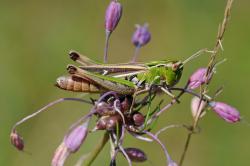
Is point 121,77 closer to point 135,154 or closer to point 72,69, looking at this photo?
point 72,69

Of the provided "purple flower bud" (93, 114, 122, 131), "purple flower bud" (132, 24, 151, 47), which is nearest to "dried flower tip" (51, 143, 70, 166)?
"purple flower bud" (93, 114, 122, 131)

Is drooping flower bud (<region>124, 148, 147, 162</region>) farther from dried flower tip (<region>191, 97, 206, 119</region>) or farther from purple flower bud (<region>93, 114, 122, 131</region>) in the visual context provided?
dried flower tip (<region>191, 97, 206, 119</region>)

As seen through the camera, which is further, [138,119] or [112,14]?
[112,14]

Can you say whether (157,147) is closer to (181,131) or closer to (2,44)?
(181,131)

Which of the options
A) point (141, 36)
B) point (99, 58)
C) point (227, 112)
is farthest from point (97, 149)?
point (99, 58)

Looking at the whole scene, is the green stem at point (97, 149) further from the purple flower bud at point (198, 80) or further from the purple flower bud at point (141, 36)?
the purple flower bud at point (141, 36)
